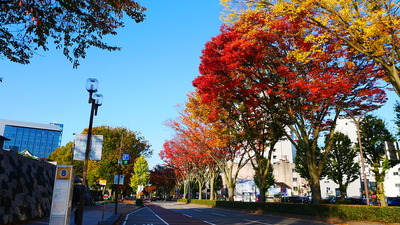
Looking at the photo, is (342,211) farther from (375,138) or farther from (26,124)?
(26,124)

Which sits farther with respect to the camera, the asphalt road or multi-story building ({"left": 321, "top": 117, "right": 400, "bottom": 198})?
multi-story building ({"left": 321, "top": 117, "right": 400, "bottom": 198})

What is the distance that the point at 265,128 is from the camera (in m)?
25.6

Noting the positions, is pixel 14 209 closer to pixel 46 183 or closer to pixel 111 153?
pixel 46 183

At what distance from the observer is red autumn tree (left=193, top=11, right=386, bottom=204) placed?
53.3ft

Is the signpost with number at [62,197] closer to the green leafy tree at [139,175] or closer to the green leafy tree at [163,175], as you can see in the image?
the green leafy tree at [139,175]

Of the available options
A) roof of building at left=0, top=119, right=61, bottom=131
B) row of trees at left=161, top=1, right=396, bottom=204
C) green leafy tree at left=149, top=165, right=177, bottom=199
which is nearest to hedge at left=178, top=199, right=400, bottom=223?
row of trees at left=161, top=1, right=396, bottom=204

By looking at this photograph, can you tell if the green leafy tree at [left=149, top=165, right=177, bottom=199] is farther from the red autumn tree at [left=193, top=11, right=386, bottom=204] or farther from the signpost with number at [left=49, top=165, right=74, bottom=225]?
the signpost with number at [left=49, top=165, right=74, bottom=225]

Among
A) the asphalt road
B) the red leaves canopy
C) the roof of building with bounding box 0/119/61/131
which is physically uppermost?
the roof of building with bounding box 0/119/61/131

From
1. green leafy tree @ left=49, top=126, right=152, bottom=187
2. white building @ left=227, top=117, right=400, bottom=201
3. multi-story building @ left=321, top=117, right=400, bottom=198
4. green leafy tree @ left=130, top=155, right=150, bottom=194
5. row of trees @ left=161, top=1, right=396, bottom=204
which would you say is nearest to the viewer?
row of trees @ left=161, top=1, right=396, bottom=204

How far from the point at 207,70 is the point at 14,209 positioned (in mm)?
13122

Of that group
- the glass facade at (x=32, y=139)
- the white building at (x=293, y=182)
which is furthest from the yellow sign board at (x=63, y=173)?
the glass facade at (x=32, y=139)

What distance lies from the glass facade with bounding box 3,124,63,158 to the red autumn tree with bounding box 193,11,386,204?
522 feet

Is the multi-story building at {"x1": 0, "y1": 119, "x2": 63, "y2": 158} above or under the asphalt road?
above

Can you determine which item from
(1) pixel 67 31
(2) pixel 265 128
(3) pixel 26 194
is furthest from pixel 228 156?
(1) pixel 67 31
